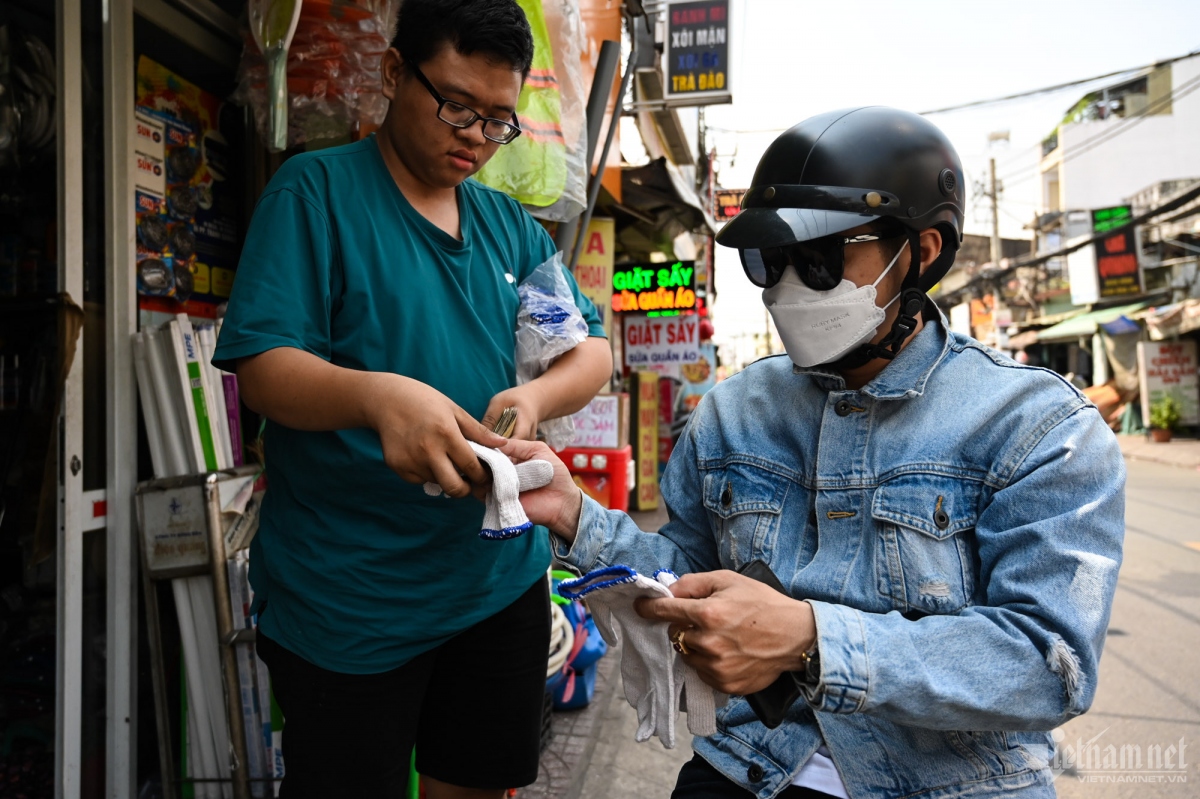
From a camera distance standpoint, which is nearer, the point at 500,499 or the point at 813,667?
the point at 813,667

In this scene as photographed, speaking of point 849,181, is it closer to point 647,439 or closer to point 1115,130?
point 647,439

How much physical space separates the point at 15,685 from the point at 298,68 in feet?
7.51

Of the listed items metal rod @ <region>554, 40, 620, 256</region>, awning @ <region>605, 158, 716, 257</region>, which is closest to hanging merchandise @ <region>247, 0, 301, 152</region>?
metal rod @ <region>554, 40, 620, 256</region>

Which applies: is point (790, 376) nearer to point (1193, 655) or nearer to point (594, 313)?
point (594, 313)

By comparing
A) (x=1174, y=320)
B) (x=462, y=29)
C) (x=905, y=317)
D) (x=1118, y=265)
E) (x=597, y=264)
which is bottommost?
(x=905, y=317)

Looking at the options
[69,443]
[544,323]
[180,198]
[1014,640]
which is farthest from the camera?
[180,198]

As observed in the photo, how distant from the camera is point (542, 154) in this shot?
106 inches

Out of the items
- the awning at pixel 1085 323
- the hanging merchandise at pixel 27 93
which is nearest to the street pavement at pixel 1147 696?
the hanging merchandise at pixel 27 93

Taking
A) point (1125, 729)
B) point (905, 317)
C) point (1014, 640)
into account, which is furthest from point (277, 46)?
point (1125, 729)

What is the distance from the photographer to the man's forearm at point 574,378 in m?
1.66

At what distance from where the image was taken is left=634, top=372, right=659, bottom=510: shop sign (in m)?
10.6

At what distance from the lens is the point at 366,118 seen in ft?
8.87

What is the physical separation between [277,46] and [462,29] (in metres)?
0.97

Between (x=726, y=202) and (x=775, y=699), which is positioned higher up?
(x=726, y=202)
